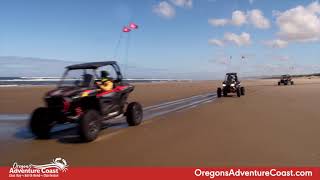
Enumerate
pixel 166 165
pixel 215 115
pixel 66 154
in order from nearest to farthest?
pixel 166 165 → pixel 66 154 → pixel 215 115

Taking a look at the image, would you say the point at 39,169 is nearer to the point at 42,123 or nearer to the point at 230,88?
the point at 42,123

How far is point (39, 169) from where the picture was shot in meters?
6.23

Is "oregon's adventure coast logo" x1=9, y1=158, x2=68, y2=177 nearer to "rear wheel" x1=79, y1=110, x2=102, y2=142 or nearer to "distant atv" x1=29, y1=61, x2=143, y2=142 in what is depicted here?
"rear wheel" x1=79, y1=110, x2=102, y2=142

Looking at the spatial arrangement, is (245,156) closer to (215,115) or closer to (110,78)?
(110,78)

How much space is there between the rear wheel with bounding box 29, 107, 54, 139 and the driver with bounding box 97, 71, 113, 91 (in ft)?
5.54

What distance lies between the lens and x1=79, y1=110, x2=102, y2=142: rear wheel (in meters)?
8.50

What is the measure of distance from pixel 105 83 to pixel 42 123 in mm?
2108

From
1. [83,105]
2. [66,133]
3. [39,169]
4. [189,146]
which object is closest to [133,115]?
[83,105]

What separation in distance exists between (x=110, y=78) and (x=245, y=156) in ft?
17.3

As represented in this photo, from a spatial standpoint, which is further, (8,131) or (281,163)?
(8,131)

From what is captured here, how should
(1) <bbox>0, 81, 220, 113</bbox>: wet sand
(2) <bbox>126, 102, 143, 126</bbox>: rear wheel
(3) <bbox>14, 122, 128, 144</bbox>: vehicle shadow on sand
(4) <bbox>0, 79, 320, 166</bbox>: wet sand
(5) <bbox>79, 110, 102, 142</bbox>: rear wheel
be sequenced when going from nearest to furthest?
1. (4) <bbox>0, 79, 320, 166</bbox>: wet sand
2. (5) <bbox>79, 110, 102, 142</bbox>: rear wheel
3. (3) <bbox>14, 122, 128, 144</bbox>: vehicle shadow on sand
4. (2) <bbox>126, 102, 143, 126</bbox>: rear wheel
5. (1) <bbox>0, 81, 220, 113</bbox>: wet sand

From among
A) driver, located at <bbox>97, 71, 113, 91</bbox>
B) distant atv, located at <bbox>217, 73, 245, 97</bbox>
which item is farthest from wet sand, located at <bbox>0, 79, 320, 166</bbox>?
distant atv, located at <bbox>217, 73, 245, 97</bbox>

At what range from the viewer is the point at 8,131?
10.6 meters

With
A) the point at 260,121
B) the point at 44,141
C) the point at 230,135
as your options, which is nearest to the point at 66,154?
the point at 44,141
